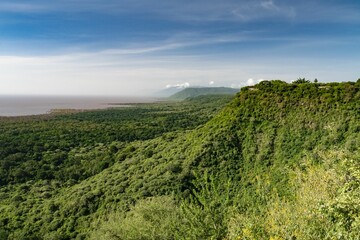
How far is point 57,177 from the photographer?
2694 inches

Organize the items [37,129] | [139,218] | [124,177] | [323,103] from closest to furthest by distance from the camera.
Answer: [139,218] → [323,103] → [124,177] → [37,129]

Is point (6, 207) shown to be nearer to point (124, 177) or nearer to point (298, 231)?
point (124, 177)

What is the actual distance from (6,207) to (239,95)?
4448 centimetres

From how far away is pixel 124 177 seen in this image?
4922 centimetres

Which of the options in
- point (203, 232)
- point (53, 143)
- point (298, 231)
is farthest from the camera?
point (53, 143)

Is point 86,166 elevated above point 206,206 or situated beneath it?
situated beneath

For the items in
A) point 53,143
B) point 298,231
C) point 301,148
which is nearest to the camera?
point 298,231

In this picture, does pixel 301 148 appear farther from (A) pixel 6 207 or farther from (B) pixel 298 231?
(A) pixel 6 207

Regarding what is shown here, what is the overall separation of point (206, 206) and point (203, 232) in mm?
1334

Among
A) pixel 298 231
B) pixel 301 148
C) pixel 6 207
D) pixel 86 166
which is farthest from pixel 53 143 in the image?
pixel 298 231

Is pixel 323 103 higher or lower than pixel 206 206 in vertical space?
higher

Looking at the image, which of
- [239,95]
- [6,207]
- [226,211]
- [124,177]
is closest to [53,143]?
[6,207]

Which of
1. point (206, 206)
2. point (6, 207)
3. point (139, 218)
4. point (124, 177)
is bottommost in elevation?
point (6, 207)

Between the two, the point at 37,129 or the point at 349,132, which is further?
the point at 37,129
